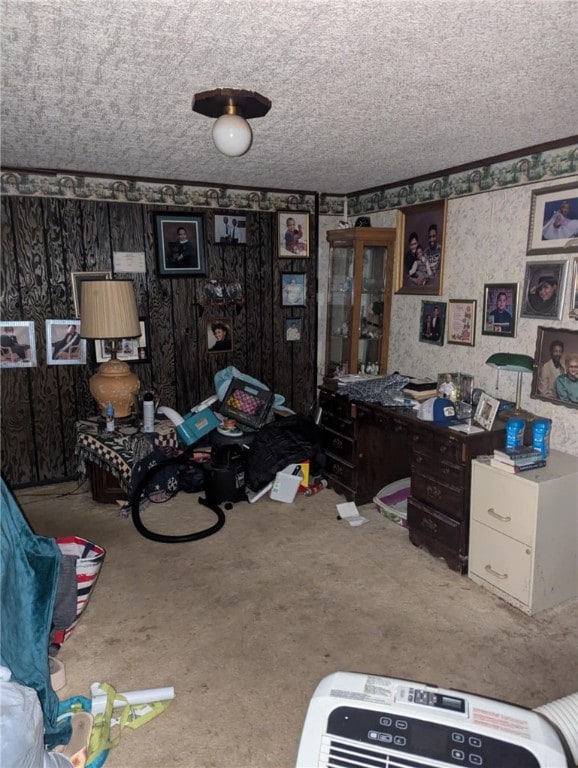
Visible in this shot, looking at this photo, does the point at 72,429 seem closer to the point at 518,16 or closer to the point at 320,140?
the point at 320,140

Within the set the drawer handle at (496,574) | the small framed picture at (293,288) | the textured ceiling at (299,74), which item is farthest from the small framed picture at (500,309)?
the small framed picture at (293,288)

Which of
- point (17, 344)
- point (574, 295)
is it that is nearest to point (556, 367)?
point (574, 295)

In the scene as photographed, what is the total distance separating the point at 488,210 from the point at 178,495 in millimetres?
2854

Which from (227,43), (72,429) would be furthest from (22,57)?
(72,429)

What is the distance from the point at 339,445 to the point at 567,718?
8.98 ft

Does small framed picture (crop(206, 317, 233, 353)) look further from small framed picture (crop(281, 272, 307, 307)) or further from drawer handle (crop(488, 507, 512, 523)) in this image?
drawer handle (crop(488, 507, 512, 523))

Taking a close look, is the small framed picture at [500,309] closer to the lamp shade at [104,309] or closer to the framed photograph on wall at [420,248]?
the framed photograph on wall at [420,248]

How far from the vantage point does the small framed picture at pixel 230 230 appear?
418cm

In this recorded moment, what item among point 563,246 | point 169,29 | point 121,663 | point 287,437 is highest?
point 169,29

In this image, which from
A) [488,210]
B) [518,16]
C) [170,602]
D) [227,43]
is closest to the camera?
[518,16]

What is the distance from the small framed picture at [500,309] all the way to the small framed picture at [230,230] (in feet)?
6.49

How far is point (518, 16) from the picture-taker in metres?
1.49

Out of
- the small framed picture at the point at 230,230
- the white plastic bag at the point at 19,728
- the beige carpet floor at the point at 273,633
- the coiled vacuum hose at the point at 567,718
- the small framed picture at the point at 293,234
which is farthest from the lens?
the small framed picture at the point at 293,234

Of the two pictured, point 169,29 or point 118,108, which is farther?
point 118,108
